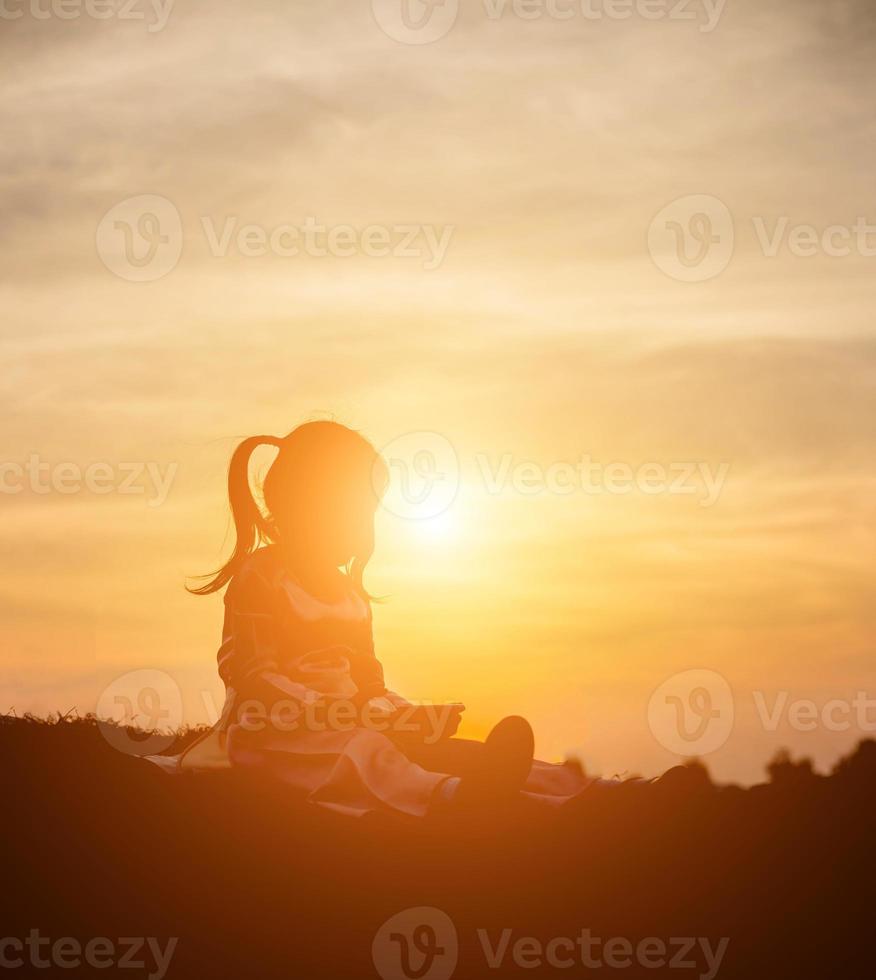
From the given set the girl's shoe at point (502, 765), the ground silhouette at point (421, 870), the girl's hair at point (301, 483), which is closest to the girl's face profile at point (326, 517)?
the girl's hair at point (301, 483)

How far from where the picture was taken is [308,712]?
9984mm

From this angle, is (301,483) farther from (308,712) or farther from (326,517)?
(308,712)

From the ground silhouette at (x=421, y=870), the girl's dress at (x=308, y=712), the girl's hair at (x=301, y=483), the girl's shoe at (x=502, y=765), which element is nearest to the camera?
the ground silhouette at (x=421, y=870)

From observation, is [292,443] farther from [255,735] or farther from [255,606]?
[255,735]

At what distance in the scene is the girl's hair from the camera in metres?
10.6

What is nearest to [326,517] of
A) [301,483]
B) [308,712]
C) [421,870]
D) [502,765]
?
[301,483]

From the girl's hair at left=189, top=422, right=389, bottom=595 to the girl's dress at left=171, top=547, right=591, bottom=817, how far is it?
235 millimetres

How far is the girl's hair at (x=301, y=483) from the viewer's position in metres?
10.6

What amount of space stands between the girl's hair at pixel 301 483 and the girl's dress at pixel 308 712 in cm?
24

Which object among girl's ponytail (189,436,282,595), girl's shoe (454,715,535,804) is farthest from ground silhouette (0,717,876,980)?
girl's ponytail (189,436,282,595)

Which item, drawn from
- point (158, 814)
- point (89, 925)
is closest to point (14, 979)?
point (89, 925)

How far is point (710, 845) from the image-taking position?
9188 millimetres

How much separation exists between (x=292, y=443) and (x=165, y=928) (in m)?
4.22

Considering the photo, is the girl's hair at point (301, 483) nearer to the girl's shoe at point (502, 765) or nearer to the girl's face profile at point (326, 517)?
the girl's face profile at point (326, 517)
